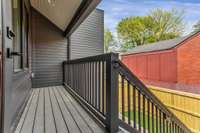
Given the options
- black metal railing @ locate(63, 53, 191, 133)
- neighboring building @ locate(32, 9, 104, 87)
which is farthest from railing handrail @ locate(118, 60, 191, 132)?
neighboring building @ locate(32, 9, 104, 87)

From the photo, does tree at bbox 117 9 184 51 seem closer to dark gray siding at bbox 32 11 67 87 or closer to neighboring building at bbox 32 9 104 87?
neighboring building at bbox 32 9 104 87

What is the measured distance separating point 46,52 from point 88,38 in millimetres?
2362

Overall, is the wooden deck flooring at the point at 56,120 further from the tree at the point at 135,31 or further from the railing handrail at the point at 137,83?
the tree at the point at 135,31

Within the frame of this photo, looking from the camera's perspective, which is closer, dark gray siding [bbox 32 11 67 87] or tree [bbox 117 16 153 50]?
dark gray siding [bbox 32 11 67 87]

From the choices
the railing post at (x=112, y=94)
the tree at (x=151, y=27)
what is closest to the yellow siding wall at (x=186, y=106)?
the railing post at (x=112, y=94)

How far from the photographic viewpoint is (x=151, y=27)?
89.0 ft

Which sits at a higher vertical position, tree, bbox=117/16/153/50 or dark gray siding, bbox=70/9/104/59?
tree, bbox=117/16/153/50

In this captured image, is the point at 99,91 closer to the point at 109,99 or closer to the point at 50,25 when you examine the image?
the point at 109,99

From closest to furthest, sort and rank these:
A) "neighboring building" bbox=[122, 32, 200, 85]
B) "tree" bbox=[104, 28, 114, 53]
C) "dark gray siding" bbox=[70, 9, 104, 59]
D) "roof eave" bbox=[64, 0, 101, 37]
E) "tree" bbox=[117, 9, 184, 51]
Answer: "roof eave" bbox=[64, 0, 101, 37] → "dark gray siding" bbox=[70, 9, 104, 59] → "neighboring building" bbox=[122, 32, 200, 85] → "tree" bbox=[117, 9, 184, 51] → "tree" bbox=[104, 28, 114, 53]

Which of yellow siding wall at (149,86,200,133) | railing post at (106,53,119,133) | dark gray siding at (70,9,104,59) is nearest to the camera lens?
railing post at (106,53,119,133)

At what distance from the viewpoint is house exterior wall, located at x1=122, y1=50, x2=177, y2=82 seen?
12107 millimetres

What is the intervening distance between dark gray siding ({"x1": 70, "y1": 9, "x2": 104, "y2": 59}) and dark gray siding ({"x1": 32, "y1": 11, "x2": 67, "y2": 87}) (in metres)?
0.63

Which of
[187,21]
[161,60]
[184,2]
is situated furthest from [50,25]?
[184,2]

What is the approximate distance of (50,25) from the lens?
710 centimetres
